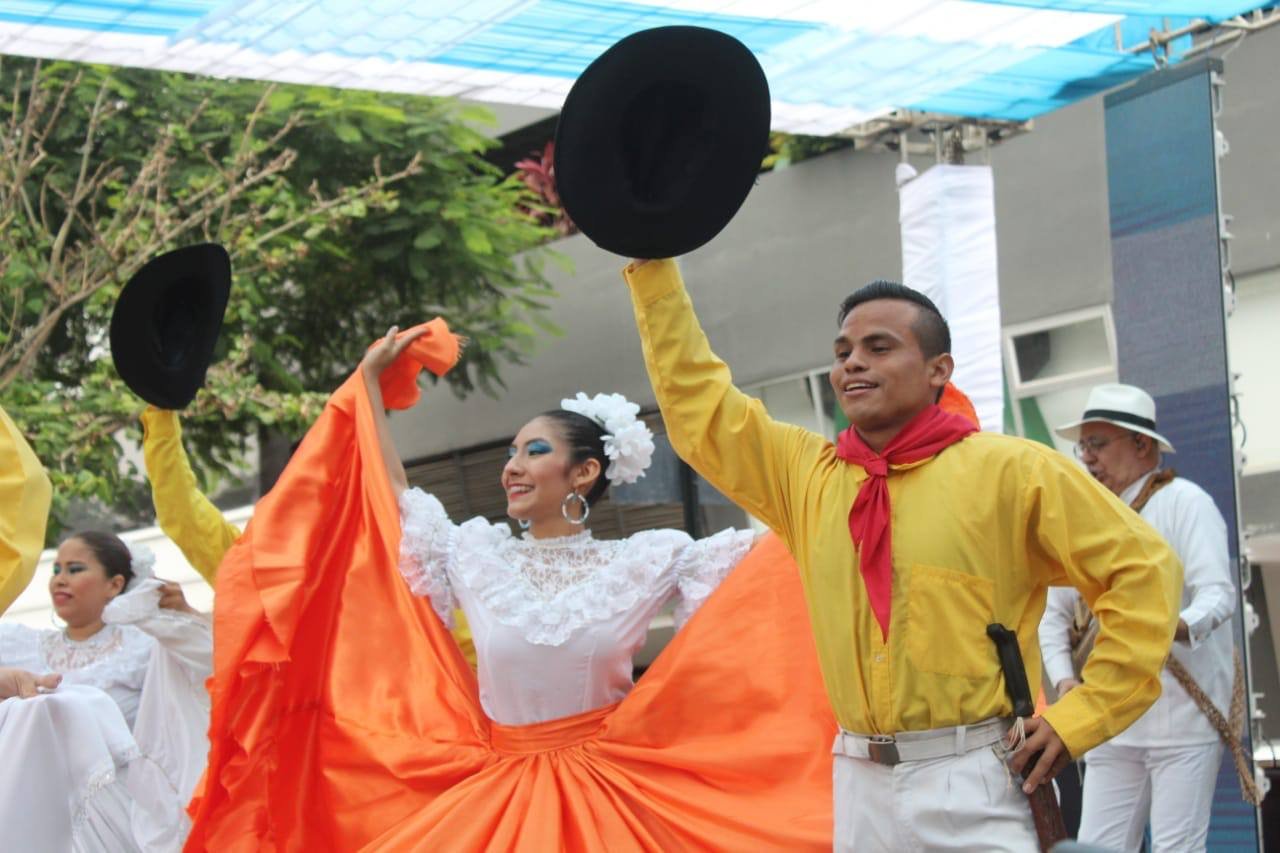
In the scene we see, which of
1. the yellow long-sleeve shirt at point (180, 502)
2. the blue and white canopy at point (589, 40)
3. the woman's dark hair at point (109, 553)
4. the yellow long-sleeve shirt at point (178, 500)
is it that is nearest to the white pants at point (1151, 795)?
the yellow long-sleeve shirt at point (180, 502)

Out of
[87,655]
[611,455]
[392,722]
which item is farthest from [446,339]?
[87,655]

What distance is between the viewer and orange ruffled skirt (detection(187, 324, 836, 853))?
159 inches

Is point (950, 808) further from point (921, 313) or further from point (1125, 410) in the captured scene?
point (1125, 410)

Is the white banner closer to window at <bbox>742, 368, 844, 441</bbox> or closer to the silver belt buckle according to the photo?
window at <bbox>742, 368, 844, 441</bbox>

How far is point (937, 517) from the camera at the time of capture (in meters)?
3.12

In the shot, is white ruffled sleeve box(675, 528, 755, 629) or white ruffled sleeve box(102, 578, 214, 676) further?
white ruffled sleeve box(102, 578, 214, 676)

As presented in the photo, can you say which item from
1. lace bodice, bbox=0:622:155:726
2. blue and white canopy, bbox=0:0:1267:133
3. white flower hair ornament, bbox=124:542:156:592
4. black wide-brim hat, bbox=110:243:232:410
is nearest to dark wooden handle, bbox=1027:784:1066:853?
black wide-brim hat, bbox=110:243:232:410

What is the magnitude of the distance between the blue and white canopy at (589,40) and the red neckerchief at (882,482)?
3.10m

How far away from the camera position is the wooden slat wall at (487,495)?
503 inches

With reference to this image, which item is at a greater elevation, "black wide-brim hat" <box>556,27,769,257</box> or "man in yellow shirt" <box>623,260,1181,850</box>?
"black wide-brim hat" <box>556,27,769,257</box>

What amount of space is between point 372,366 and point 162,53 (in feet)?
6.11

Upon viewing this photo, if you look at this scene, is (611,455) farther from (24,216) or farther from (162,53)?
(24,216)

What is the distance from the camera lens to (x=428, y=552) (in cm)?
459

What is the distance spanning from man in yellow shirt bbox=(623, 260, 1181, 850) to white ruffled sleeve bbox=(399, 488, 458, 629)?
143 cm
